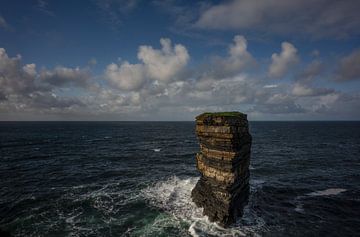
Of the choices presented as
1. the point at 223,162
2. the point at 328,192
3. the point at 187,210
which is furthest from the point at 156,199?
the point at 328,192

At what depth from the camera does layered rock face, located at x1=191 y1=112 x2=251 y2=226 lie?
26.8 metres

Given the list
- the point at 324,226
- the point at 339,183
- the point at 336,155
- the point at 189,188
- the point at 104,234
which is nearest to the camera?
the point at 104,234

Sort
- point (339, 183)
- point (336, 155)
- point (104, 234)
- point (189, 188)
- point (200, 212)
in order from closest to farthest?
point (104, 234), point (200, 212), point (189, 188), point (339, 183), point (336, 155)

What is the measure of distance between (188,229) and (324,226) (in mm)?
15245

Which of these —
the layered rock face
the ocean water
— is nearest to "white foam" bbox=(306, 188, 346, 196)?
the ocean water

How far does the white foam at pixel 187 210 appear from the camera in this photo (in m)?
25.5

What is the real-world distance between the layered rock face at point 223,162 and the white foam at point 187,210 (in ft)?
3.53

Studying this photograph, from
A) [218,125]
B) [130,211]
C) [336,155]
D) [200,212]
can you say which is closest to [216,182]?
[200,212]

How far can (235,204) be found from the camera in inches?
1117

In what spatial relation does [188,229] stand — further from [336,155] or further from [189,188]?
[336,155]

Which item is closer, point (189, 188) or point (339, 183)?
point (189, 188)

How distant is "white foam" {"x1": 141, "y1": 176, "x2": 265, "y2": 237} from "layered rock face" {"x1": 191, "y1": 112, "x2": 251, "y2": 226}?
1076 millimetres

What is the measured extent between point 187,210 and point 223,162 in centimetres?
835

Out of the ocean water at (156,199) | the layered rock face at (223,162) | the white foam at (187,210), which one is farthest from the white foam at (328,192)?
the layered rock face at (223,162)
